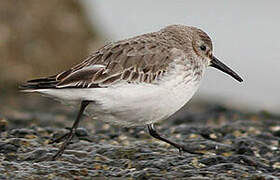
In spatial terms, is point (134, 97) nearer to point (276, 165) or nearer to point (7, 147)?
point (7, 147)

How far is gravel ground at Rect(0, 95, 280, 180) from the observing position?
6371 mm

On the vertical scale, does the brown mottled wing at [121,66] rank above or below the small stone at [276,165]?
above

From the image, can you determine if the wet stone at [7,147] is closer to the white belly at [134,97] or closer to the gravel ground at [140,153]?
the gravel ground at [140,153]

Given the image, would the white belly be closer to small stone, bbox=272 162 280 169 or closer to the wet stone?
the wet stone

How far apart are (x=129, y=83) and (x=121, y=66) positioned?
0.23 metres

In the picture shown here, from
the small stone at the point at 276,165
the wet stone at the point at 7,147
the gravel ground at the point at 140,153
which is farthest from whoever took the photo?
the small stone at the point at 276,165

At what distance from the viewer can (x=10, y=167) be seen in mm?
6328

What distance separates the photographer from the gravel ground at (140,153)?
251 inches

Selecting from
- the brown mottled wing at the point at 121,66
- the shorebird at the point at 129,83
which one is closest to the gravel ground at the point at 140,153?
the shorebird at the point at 129,83

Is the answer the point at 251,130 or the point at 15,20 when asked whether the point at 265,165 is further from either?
the point at 15,20

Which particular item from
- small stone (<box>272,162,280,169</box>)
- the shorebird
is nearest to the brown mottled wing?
the shorebird

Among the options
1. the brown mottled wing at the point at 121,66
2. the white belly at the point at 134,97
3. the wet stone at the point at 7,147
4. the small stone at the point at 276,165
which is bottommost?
the wet stone at the point at 7,147

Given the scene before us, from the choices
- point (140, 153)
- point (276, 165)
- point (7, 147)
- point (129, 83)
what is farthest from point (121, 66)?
point (276, 165)

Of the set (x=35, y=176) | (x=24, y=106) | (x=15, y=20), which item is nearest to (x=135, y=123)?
(x=35, y=176)
